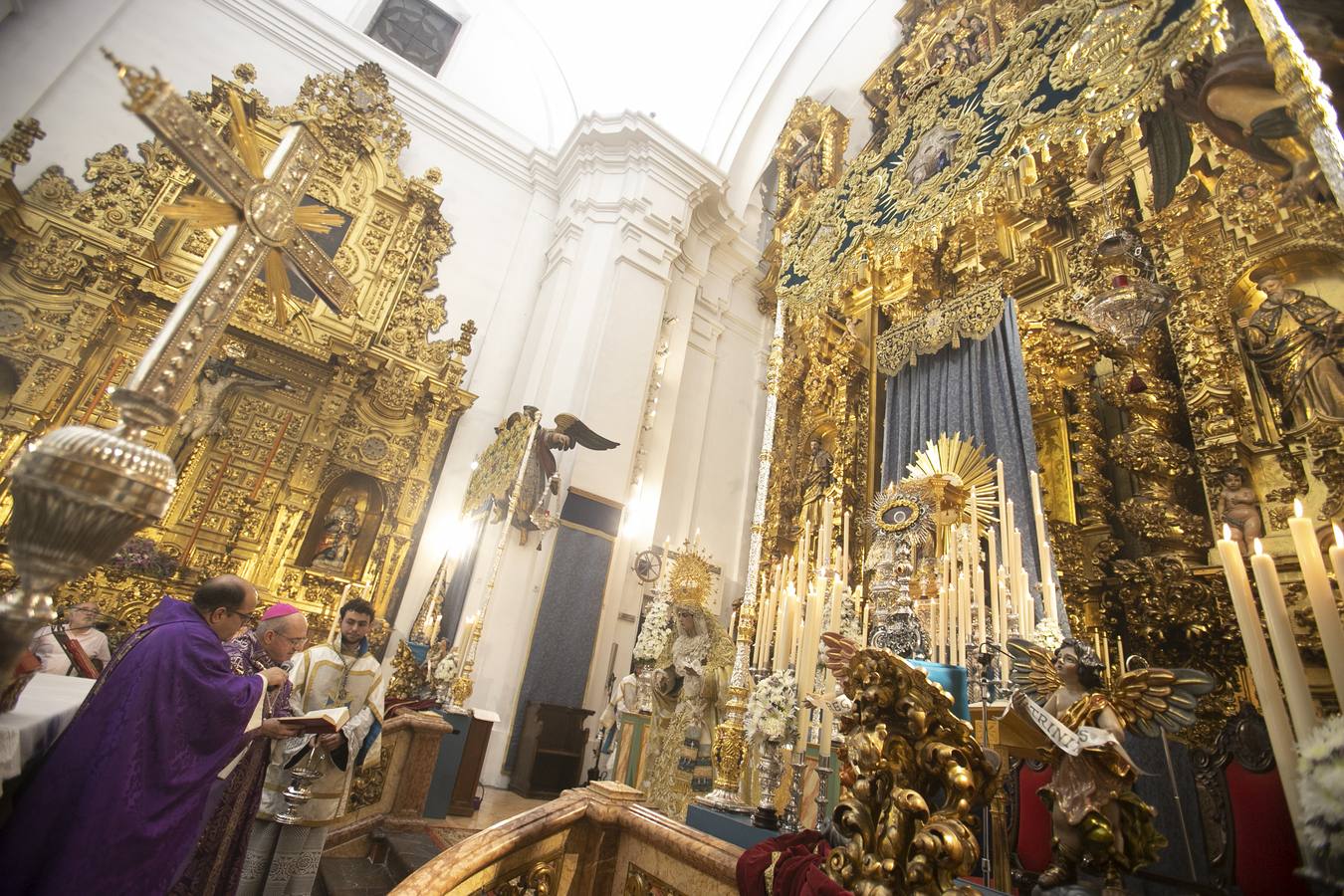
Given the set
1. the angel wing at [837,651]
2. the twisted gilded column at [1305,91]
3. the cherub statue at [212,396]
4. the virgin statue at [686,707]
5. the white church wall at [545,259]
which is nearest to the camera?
the angel wing at [837,651]

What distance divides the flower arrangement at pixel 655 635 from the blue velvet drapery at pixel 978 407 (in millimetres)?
3004

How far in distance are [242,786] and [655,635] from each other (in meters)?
3.56

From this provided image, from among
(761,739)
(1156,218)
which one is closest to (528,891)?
(761,739)

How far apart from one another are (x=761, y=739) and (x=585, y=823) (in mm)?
990

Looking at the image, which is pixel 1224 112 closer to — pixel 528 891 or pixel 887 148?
pixel 887 148

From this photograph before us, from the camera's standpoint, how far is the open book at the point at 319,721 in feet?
7.82

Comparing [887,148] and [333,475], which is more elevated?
[887,148]

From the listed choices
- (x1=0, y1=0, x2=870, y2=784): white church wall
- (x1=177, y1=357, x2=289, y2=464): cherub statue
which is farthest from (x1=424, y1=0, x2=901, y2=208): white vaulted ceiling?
(x1=177, y1=357, x2=289, y2=464): cherub statue

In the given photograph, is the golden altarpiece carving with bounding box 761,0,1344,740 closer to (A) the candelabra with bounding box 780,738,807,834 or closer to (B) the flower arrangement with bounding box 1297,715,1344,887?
(B) the flower arrangement with bounding box 1297,715,1344,887

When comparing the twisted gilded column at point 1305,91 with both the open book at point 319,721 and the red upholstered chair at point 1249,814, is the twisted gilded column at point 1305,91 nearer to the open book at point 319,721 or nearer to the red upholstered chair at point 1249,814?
the red upholstered chair at point 1249,814

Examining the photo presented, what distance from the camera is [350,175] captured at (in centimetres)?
845

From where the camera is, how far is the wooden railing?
5.49ft

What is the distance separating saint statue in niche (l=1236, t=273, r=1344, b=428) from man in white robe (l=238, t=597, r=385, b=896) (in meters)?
6.24

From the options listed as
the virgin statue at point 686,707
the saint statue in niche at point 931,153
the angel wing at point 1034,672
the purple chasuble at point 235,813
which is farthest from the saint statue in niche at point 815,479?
the purple chasuble at point 235,813
